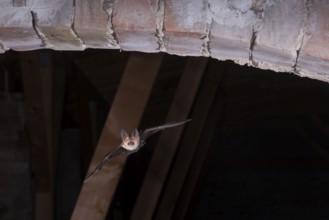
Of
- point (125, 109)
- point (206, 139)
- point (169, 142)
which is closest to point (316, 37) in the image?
point (125, 109)

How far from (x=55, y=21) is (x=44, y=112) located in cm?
251

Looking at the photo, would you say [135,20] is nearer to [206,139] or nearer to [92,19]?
[92,19]

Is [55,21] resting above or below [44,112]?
below

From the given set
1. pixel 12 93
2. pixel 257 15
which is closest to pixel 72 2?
pixel 257 15

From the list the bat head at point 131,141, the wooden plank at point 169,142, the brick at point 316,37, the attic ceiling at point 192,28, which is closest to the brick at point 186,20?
the attic ceiling at point 192,28

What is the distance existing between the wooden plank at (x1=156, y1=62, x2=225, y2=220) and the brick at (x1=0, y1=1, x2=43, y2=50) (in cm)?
428

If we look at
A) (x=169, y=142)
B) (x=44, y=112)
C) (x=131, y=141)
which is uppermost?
(x=169, y=142)

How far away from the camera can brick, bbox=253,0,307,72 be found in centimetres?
207

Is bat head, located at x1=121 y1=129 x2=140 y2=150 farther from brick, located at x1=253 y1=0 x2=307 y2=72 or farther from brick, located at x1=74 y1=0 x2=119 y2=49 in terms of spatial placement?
brick, located at x1=253 y1=0 x2=307 y2=72

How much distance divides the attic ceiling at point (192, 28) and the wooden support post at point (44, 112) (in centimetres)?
217

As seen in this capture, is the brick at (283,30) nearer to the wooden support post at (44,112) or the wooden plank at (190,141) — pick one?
the wooden support post at (44,112)

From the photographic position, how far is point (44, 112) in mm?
4758

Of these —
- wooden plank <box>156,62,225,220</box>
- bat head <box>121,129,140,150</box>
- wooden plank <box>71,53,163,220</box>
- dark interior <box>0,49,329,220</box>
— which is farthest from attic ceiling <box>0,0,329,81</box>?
wooden plank <box>156,62,225,220</box>

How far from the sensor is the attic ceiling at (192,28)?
6.81 feet
